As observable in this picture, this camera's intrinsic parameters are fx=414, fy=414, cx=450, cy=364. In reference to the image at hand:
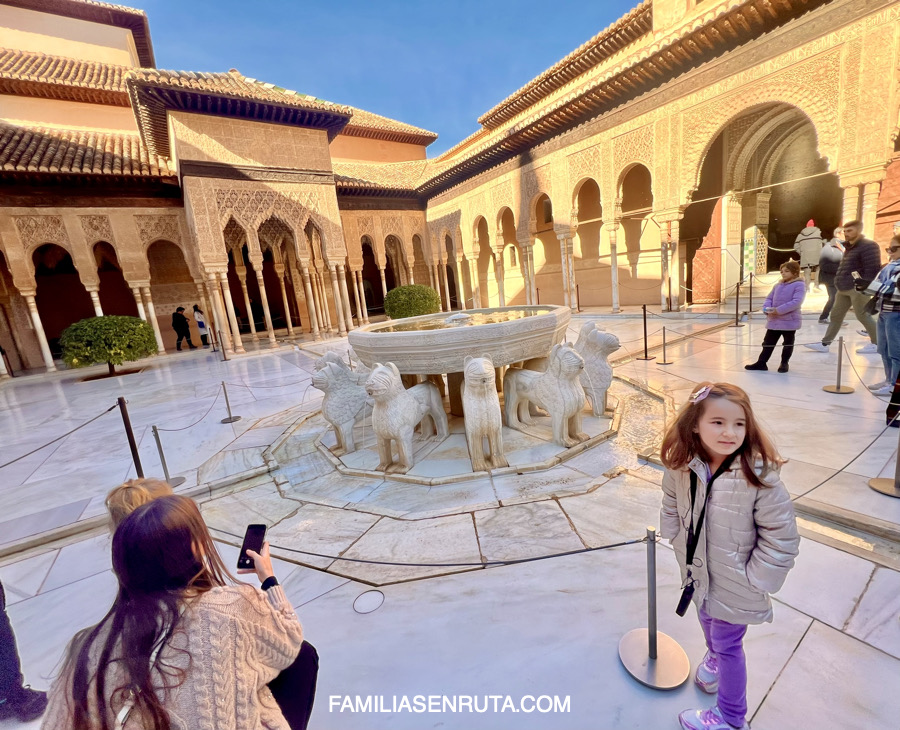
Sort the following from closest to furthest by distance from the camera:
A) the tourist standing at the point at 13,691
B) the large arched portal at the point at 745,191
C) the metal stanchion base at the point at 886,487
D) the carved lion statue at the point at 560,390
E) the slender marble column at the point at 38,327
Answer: the tourist standing at the point at 13,691, the metal stanchion base at the point at 886,487, the carved lion statue at the point at 560,390, the large arched portal at the point at 745,191, the slender marble column at the point at 38,327

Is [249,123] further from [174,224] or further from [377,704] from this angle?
[377,704]

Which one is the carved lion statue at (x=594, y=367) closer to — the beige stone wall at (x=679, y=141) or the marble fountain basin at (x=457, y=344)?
the marble fountain basin at (x=457, y=344)

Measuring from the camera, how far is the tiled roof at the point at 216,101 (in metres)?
10.3

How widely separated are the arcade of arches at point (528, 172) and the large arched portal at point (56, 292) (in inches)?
2.5

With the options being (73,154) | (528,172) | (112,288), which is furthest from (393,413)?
(112,288)

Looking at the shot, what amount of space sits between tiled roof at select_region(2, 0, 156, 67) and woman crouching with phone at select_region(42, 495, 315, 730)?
24572mm

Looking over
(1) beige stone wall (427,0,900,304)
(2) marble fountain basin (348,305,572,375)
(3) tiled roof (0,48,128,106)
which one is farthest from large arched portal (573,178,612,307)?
(3) tiled roof (0,48,128,106)

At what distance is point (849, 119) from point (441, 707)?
10.7m

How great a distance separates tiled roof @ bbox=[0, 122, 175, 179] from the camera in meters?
10.9

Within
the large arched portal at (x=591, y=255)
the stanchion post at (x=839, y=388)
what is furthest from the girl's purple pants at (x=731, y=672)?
the large arched portal at (x=591, y=255)

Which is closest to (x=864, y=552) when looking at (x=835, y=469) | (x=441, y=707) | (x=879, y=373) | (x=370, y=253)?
(x=835, y=469)

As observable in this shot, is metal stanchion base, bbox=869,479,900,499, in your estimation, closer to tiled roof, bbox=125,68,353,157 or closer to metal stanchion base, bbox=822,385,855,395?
metal stanchion base, bbox=822,385,855,395

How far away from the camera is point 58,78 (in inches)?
560

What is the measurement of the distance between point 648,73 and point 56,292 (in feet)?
66.5
